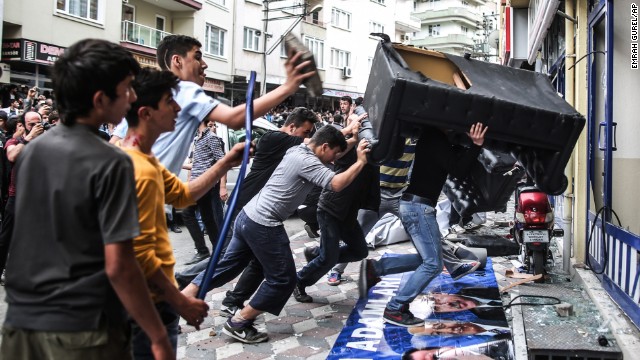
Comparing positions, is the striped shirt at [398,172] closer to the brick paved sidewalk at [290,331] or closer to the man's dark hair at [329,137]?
the brick paved sidewalk at [290,331]

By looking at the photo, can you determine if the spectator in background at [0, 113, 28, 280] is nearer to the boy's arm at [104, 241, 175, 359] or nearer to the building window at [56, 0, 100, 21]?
the boy's arm at [104, 241, 175, 359]

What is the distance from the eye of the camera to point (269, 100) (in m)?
2.83

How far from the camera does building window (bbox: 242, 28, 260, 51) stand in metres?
29.7

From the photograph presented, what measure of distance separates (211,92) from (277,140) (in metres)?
22.4

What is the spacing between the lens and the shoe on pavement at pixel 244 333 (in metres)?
4.67

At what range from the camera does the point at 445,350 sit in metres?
4.48

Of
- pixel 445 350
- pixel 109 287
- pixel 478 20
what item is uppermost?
pixel 478 20

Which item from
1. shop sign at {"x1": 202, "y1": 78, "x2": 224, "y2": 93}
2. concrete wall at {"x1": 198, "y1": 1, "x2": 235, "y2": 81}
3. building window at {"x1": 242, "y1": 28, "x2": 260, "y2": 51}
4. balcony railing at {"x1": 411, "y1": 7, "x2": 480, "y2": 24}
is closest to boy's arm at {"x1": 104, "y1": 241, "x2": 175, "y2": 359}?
concrete wall at {"x1": 198, "y1": 1, "x2": 235, "y2": 81}

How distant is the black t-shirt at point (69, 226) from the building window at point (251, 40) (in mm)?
28598

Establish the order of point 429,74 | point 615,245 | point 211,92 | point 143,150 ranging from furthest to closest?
point 211,92 → point 615,245 → point 429,74 → point 143,150

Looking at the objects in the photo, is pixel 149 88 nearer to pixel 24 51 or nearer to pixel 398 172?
pixel 398 172

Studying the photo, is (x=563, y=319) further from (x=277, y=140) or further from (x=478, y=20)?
(x=478, y=20)

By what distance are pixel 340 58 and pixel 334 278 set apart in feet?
105

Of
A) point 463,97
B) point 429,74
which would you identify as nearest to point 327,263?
point 429,74
